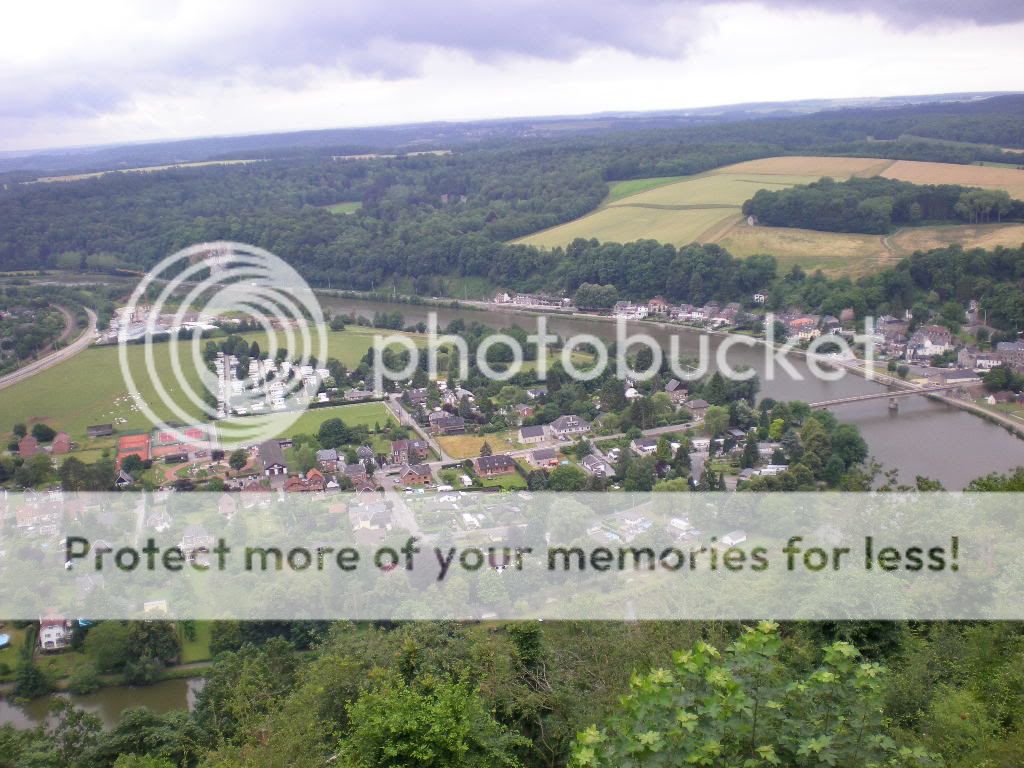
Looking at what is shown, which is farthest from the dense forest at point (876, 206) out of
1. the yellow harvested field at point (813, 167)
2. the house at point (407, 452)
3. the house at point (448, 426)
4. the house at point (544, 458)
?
the house at point (407, 452)

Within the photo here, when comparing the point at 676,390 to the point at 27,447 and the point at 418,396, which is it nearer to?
the point at 418,396

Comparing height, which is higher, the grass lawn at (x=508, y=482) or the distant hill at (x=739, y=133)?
the distant hill at (x=739, y=133)

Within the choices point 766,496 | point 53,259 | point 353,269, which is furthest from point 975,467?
point 53,259

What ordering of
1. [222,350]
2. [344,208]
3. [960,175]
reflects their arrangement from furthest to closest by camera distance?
[344,208] < [960,175] < [222,350]

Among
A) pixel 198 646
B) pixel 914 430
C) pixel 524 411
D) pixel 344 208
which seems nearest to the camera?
pixel 198 646

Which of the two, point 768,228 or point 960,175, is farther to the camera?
point 960,175

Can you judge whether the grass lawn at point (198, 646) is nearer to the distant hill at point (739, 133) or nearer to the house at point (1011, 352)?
the house at point (1011, 352)

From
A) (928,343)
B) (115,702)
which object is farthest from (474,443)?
(928,343)

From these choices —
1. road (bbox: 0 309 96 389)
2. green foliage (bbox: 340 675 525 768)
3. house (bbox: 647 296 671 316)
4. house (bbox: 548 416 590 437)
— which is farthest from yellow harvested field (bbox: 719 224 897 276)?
green foliage (bbox: 340 675 525 768)
